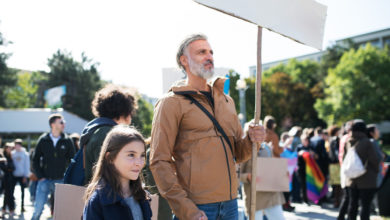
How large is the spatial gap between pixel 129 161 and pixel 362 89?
5178cm

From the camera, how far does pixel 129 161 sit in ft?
8.55

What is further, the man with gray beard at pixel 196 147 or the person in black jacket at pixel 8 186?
the person in black jacket at pixel 8 186

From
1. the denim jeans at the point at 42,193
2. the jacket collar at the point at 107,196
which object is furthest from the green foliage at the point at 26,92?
the jacket collar at the point at 107,196

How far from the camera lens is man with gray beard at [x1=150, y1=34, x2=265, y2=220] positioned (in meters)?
2.56

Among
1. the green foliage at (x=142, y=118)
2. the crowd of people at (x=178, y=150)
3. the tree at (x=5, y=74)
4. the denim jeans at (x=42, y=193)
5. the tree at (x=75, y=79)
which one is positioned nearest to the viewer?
the crowd of people at (x=178, y=150)

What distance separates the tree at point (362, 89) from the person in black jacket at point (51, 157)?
47.0 metres

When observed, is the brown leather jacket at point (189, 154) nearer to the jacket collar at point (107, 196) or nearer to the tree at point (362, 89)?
the jacket collar at point (107, 196)

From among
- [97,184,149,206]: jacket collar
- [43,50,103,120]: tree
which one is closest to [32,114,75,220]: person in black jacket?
[97,184,149,206]: jacket collar

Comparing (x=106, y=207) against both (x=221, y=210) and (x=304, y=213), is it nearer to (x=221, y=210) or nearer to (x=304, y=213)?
(x=221, y=210)

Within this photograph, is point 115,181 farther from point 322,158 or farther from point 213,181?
point 322,158

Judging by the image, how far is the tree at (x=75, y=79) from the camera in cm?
4178

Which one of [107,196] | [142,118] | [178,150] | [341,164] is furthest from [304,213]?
[142,118]

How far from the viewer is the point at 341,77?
5091 centimetres

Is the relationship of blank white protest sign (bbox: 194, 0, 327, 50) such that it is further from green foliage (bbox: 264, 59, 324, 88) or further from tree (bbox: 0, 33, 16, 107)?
green foliage (bbox: 264, 59, 324, 88)
